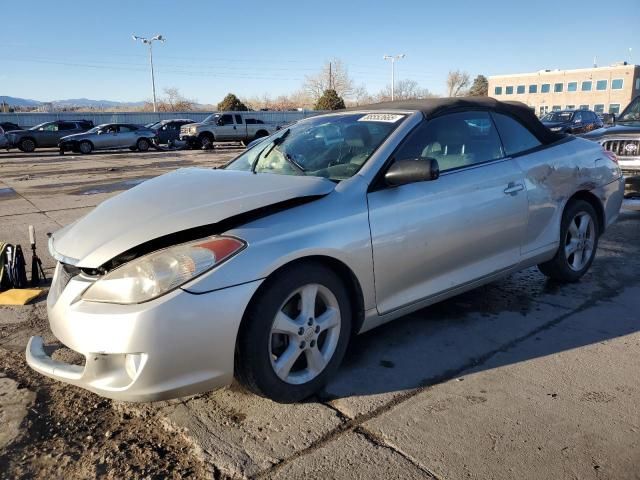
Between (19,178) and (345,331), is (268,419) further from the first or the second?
(19,178)

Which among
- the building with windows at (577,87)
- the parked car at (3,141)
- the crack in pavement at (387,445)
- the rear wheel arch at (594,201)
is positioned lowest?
the crack in pavement at (387,445)

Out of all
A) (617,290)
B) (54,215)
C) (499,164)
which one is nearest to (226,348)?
(499,164)

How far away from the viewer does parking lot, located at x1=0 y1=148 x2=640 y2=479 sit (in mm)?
2359

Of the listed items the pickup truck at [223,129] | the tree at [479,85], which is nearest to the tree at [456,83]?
the tree at [479,85]

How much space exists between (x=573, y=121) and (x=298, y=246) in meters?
20.3

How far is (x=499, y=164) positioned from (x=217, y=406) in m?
2.55

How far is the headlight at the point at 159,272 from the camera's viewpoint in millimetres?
2404

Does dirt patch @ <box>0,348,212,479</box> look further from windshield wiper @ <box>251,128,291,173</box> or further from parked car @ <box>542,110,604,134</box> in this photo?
parked car @ <box>542,110,604,134</box>

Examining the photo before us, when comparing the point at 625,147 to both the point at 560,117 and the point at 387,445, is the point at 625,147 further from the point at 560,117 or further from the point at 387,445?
the point at 560,117

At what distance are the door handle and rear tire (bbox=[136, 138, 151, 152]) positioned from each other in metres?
24.7

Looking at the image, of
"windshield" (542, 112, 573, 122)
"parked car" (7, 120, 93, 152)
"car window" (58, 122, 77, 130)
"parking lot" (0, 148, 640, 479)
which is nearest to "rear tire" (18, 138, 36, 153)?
"parked car" (7, 120, 93, 152)

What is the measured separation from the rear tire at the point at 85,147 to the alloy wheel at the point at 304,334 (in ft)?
79.9

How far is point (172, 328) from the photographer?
2.35 metres

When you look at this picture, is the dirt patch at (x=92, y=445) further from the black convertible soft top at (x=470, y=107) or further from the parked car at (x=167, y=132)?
the parked car at (x=167, y=132)
